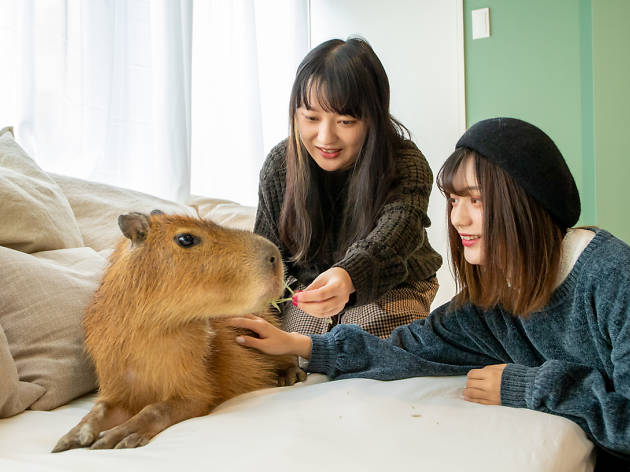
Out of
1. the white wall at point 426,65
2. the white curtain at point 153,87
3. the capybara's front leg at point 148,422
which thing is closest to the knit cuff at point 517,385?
the capybara's front leg at point 148,422

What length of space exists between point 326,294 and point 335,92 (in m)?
0.69

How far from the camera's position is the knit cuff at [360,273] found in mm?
1623

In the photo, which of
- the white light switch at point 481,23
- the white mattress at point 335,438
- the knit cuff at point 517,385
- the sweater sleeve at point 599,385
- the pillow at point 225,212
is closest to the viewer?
the white mattress at point 335,438

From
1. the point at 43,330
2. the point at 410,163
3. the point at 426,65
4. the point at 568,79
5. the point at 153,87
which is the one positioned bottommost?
the point at 43,330

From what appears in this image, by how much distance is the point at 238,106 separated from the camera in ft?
11.6

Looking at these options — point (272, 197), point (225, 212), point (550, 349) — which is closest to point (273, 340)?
point (550, 349)

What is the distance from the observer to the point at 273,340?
1.51m

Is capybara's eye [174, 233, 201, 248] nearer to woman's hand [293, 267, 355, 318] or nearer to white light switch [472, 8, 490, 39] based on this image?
woman's hand [293, 267, 355, 318]

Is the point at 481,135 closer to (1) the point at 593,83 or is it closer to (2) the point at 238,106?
(2) the point at 238,106

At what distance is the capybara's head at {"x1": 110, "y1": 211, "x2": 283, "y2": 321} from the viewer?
119cm

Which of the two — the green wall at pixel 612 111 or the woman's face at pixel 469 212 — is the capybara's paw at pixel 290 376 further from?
the green wall at pixel 612 111

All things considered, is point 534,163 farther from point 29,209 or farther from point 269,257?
point 29,209

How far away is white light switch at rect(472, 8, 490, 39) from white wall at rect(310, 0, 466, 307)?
0.29 feet

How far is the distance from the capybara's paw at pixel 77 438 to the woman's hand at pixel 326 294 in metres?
0.52
